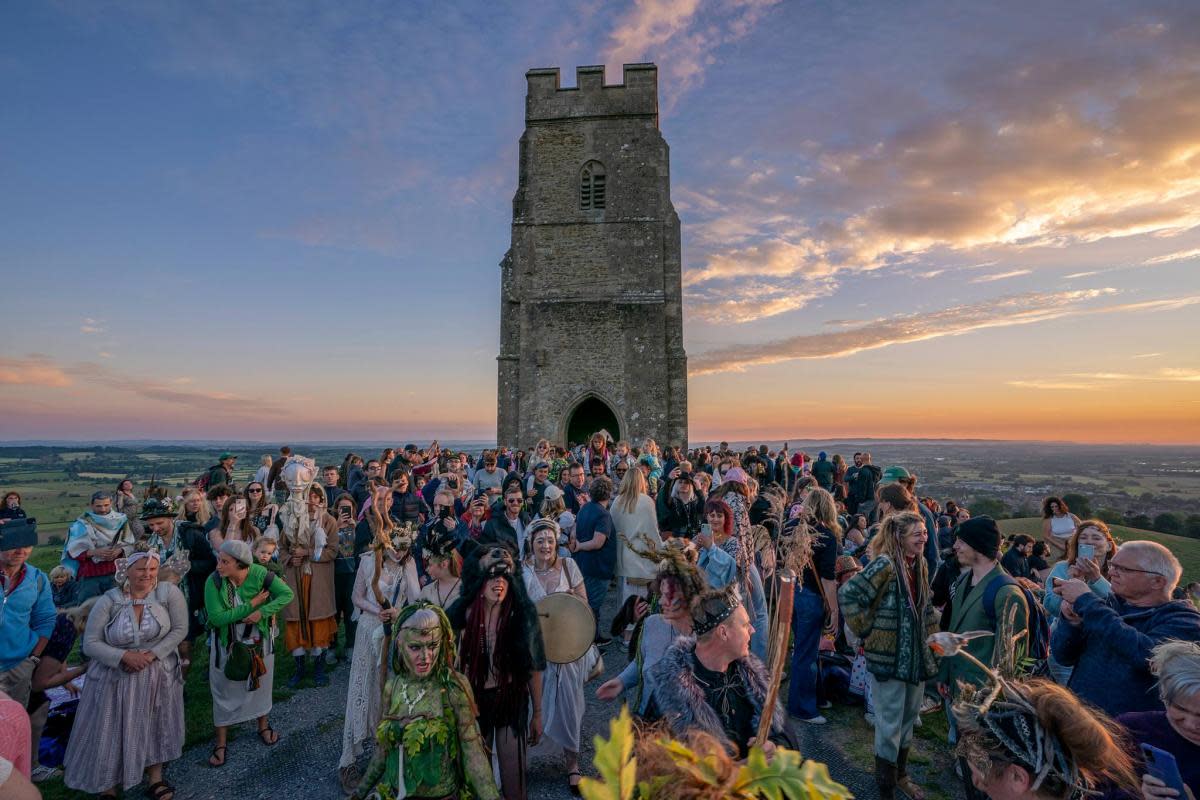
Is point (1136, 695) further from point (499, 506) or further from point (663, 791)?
point (499, 506)

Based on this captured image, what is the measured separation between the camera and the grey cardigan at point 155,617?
12.9 feet

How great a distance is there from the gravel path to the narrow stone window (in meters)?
17.3

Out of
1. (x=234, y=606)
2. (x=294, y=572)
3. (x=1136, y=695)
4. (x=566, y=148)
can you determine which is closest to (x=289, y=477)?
(x=294, y=572)

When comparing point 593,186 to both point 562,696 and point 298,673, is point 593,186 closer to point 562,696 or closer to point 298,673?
point 298,673

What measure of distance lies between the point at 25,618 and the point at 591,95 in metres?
20.0

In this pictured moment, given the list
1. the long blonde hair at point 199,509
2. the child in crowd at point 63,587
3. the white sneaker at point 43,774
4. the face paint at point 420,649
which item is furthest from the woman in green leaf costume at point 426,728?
the child in crowd at point 63,587

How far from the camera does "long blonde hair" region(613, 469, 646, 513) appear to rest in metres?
6.67

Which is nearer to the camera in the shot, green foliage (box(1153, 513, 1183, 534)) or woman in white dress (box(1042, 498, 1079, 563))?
woman in white dress (box(1042, 498, 1079, 563))

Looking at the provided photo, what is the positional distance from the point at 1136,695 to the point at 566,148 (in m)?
20.2

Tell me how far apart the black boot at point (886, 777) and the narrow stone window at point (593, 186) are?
18.4 m

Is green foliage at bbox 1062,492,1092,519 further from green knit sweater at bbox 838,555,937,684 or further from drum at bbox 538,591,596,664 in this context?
drum at bbox 538,591,596,664

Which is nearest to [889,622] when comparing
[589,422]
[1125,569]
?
[1125,569]

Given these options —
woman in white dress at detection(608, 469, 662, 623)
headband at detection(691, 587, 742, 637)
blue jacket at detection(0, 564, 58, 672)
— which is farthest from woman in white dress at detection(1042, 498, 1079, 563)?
blue jacket at detection(0, 564, 58, 672)

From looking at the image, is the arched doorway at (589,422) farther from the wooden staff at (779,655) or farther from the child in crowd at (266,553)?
the wooden staff at (779,655)
